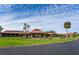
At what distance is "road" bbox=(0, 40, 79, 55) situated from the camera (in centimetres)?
973

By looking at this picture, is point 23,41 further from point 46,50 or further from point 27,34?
point 46,50

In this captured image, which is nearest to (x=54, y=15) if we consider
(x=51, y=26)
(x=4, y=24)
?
(x=51, y=26)

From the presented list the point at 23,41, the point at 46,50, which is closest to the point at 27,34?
the point at 23,41

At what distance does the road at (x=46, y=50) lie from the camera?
9.73m

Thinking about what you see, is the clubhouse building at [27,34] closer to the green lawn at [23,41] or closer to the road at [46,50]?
the green lawn at [23,41]

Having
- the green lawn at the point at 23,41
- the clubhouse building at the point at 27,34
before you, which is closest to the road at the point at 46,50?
the green lawn at the point at 23,41

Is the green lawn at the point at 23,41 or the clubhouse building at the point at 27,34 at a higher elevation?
the clubhouse building at the point at 27,34

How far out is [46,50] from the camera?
9.77 meters

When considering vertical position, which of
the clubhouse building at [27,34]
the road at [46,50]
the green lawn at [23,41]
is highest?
the clubhouse building at [27,34]

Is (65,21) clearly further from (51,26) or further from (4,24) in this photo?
(4,24)

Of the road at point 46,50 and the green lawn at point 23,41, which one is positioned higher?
the green lawn at point 23,41
